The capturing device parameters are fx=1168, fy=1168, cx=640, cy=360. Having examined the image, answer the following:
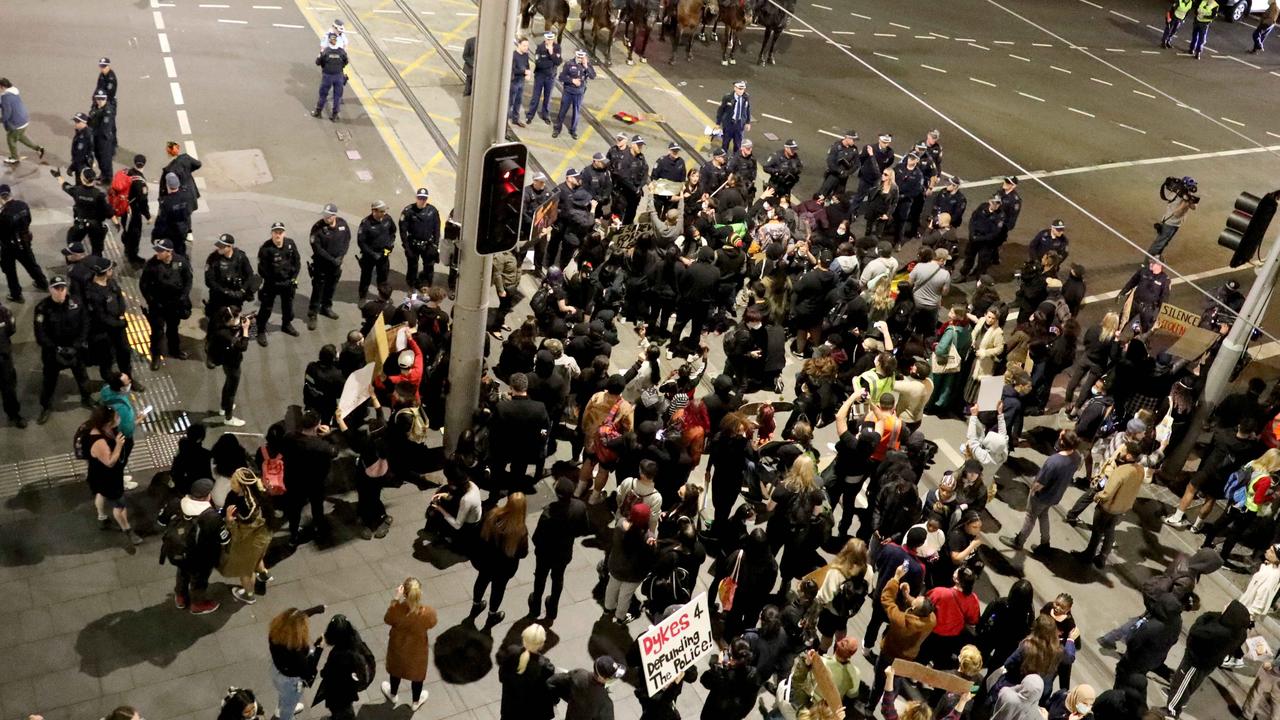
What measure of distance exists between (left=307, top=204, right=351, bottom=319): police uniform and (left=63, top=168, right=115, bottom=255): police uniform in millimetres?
2584

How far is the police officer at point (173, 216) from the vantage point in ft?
47.6

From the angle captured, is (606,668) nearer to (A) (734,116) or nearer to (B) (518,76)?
(A) (734,116)

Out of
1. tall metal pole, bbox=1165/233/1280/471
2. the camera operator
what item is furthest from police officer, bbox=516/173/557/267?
the camera operator

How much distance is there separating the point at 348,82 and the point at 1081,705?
17790mm

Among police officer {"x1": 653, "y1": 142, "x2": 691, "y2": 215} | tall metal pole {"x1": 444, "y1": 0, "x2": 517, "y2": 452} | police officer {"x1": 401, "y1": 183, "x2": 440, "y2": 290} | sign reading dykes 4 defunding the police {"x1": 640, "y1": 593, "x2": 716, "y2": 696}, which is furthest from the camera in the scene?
police officer {"x1": 653, "y1": 142, "x2": 691, "y2": 215}

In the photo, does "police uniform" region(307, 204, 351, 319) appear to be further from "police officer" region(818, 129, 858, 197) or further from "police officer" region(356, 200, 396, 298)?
"police officer" region(818, 129, 858, 197)

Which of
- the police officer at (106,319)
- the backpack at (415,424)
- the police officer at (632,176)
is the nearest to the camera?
the backpack at (415,424)

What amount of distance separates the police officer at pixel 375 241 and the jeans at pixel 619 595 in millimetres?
6114

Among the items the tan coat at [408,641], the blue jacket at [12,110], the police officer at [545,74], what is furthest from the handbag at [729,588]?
Result: the police officer at [545,74]

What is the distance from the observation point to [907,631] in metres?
10.1

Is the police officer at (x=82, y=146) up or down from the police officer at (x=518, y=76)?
down

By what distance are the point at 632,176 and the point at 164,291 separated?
296 inches

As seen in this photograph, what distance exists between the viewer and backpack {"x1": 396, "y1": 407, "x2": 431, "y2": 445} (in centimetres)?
1144

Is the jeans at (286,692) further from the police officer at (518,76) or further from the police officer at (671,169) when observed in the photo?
the police officer at (518,76)
